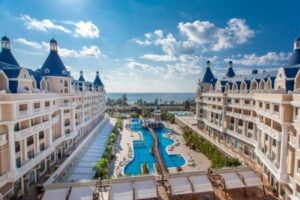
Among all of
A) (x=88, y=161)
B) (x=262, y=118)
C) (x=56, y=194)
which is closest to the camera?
(x=56, y=194)

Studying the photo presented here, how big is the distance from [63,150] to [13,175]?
40.2 ft

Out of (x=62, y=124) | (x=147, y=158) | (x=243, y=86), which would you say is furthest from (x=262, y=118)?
(x=62, y=124)

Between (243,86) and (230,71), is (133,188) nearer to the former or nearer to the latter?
(243,86)

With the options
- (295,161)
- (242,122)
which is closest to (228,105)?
(242,122)

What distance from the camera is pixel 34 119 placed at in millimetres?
21469

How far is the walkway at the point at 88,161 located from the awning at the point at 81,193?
8.83m

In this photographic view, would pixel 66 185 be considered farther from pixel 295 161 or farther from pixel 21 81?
pixel 295 161

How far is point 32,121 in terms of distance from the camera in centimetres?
2105

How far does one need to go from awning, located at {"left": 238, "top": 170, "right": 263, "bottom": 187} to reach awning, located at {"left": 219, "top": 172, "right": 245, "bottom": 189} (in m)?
0.60

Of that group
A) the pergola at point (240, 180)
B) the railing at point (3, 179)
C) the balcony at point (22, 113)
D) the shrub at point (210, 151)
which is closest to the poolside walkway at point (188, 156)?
the shrub at point (210, 151)

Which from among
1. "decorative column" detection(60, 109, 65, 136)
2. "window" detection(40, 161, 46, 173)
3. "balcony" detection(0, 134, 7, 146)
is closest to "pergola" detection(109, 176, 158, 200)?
"balcony" detection(0, 134, 7, 146)

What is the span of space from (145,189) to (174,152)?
20.3 m

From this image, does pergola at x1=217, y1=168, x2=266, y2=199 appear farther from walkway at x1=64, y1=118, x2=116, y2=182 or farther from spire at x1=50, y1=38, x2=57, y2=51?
spire at x1=50, y1=38, x2=57, y2=51

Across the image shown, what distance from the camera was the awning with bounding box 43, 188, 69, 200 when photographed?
14406mm
